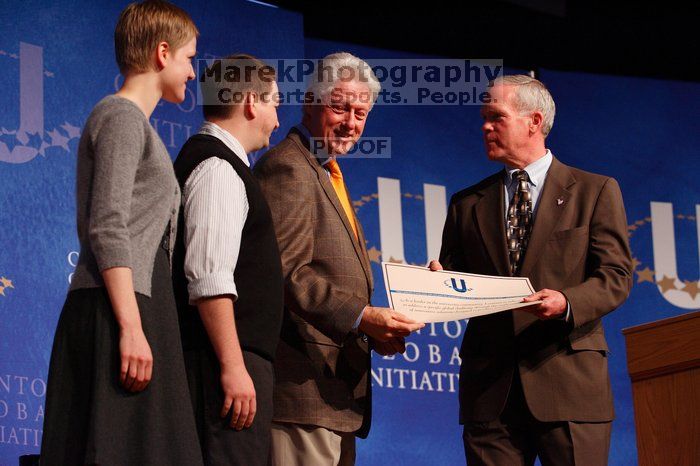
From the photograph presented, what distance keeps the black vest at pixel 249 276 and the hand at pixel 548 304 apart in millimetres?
791

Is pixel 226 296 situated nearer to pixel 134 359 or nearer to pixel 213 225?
pixel 213 225

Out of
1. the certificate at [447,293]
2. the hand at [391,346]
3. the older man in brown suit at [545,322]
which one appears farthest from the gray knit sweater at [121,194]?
the older man in brown suit at [545,322]

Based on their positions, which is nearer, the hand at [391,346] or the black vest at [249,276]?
the black vest at [249,276]

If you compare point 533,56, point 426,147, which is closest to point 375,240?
point 426,147

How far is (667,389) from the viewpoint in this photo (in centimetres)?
296

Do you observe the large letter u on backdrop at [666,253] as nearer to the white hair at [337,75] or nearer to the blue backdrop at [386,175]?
the blue backdrop at [386,175]

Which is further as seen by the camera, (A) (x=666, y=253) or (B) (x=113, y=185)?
(A) (x=666, y=253)

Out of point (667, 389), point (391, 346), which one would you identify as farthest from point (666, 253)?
point (391, 346)

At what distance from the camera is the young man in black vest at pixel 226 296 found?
7.14 ft

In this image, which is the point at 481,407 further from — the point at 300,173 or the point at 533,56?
the point at 533,56

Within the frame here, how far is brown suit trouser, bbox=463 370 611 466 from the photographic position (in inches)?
111

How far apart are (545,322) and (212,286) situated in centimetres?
118

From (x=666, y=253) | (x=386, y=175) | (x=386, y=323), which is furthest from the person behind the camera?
(x=666, y=253)

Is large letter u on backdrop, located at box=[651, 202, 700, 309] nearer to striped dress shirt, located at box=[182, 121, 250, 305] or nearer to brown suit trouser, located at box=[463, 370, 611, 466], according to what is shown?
brown suit trouser, located at box=[463, 370, 611, 466]
